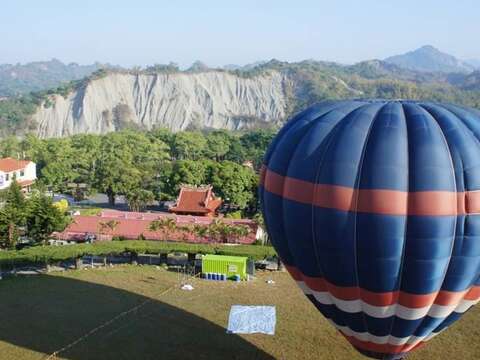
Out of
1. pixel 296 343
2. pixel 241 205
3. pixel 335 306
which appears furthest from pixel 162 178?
pixel 335 306

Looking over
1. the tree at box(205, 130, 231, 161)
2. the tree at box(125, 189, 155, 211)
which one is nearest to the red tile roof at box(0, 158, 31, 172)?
the tree at box(125, 189, 155, 211)

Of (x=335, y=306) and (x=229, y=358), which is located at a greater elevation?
(x=335, y=306)

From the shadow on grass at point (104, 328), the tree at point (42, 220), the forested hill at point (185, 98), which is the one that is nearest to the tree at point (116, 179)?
the tree at point (42, 220)

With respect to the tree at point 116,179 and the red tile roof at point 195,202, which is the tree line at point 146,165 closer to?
the tree at point 116,179

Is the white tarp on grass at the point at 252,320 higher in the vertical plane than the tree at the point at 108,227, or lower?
lower

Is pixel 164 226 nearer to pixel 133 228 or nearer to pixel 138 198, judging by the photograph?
pixel 133 228

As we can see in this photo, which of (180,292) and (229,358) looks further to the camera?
(180,292)

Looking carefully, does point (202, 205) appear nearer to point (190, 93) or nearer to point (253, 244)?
point (253, 244)
